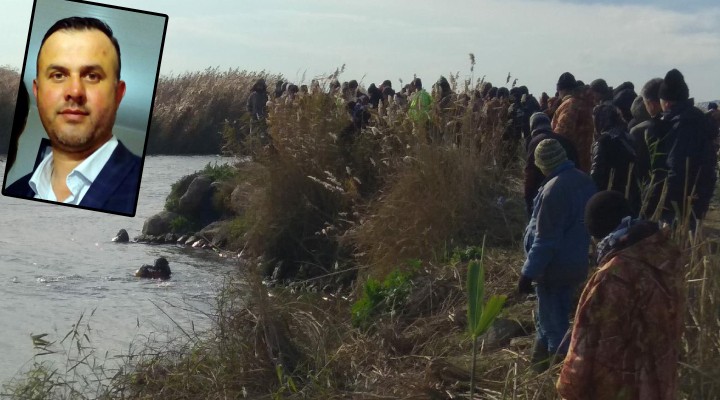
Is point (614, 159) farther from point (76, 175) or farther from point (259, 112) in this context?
point (259, 112)

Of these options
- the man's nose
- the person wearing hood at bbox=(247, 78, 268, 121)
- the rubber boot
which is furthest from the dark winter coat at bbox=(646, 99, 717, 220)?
the person wearing hood at bbox=(247, 78, 268, 121)

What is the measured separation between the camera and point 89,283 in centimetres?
1606

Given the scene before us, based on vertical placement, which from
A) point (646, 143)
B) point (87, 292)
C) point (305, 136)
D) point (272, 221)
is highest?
point (646, 143)

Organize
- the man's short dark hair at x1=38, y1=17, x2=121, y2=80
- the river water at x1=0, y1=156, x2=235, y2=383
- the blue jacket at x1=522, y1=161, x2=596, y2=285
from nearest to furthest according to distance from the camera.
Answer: the man's short dark hair at x1=38, y1=17, x2=121, y2=80, the blue jacket at x1=522, y1=161, x2=596, y2=285, the river water at x1=0, y1=156, x2=235, y2=383

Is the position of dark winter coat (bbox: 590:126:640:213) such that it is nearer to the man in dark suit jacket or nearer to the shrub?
the shrub

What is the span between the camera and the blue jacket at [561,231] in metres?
6.85

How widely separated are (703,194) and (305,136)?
7.33 metres

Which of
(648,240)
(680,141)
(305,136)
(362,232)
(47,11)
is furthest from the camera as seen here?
(305,136)

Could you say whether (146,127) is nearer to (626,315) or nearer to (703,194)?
(626,315)

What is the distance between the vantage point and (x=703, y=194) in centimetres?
854

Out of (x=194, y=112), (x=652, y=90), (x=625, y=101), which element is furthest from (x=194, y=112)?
(x=652, y=90)

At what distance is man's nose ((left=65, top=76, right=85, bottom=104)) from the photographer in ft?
12.4

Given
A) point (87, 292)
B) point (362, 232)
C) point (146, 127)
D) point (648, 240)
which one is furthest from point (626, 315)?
point (87, 292)

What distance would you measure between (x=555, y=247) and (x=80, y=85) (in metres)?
3.90
